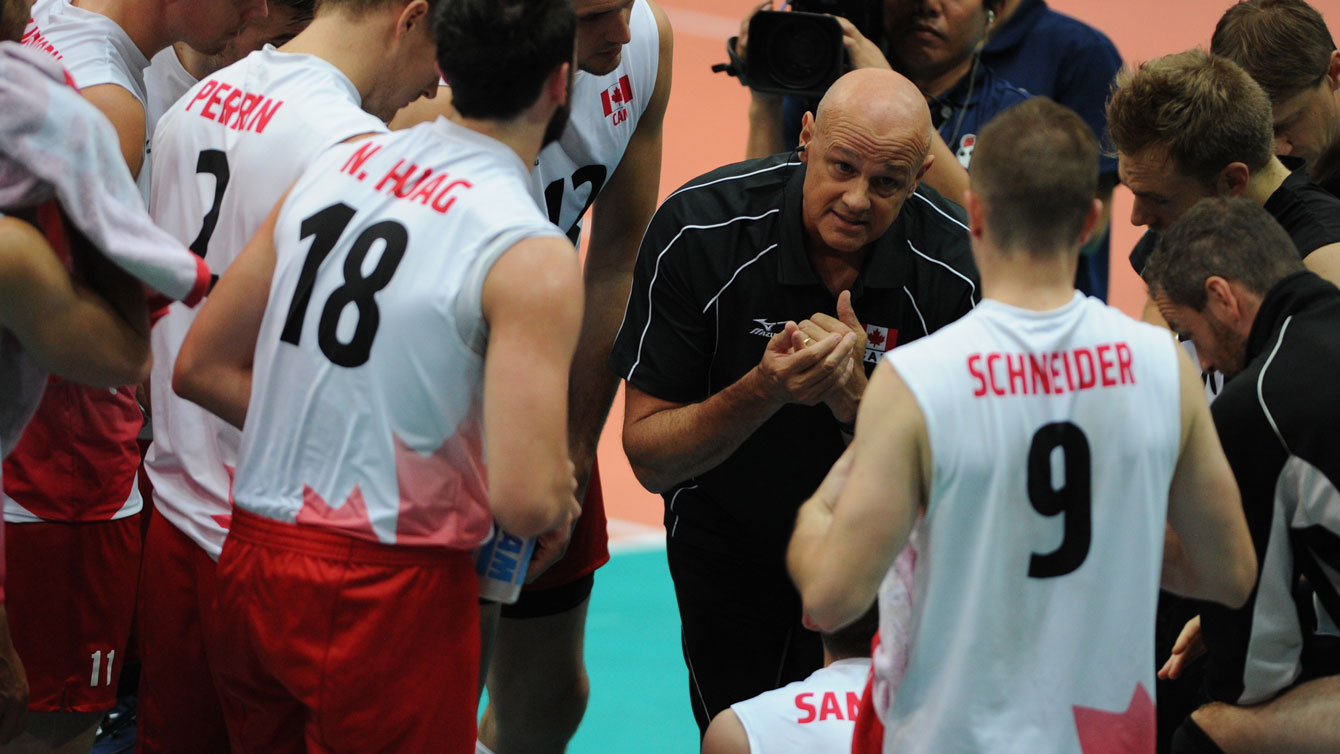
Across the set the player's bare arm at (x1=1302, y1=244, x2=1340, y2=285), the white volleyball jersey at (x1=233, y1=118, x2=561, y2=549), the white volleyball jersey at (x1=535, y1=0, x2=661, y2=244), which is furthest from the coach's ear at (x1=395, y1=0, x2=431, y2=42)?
the player's bare arm at (x1=1302, y1=244, x2=1340, y2=285)

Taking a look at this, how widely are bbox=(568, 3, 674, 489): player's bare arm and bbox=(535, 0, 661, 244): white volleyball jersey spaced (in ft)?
0.31

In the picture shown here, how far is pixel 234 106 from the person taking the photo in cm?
290

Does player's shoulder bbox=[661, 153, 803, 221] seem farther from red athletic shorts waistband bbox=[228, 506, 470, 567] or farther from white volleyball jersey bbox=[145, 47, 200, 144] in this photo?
white volleyball jersey bbox=[145, 47, 200, 144]

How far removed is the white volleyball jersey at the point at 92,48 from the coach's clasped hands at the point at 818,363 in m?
1.60

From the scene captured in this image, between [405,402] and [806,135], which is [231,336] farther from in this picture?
[806,135]

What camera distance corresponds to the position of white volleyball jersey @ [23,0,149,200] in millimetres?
3193

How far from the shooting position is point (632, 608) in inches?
221

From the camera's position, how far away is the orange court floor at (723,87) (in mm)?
8319

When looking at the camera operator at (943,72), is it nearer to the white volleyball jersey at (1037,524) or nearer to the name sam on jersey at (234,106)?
the name sam on jersey at (234,106)

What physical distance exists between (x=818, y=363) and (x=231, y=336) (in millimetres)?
1184

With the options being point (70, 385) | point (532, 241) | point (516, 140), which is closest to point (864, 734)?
point (532, 241)

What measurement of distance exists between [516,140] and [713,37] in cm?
914

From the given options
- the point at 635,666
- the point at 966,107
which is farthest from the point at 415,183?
the point at 635,666

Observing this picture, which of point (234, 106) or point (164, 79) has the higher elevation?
point (234, 106)
